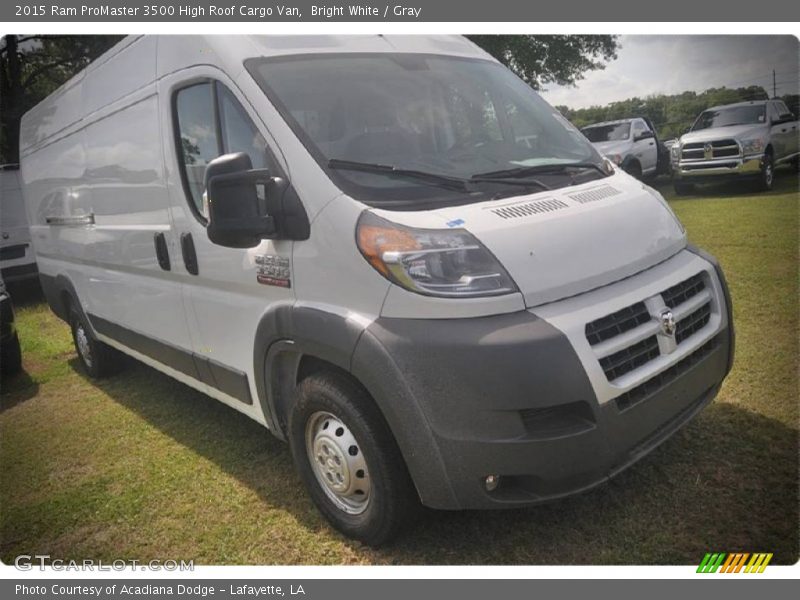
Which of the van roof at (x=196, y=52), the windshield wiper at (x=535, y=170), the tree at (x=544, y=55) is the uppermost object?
the tree at (x=544, y=55)

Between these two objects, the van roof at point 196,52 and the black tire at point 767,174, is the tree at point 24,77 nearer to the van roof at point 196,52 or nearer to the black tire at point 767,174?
the van roof at point 196,52

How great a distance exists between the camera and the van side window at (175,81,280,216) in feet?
9.08

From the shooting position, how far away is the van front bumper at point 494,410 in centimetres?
210

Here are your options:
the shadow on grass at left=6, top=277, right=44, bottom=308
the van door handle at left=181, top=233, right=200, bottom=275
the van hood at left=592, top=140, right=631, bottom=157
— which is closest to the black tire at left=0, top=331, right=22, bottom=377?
the van door handle at left=181, top=233, right=200, bottom=275

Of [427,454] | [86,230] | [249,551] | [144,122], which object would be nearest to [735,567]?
[427,454]

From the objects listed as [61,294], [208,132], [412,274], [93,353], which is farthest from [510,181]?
[61,294]

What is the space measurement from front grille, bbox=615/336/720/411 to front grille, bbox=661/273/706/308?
0.73 feet

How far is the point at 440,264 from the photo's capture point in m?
2.23

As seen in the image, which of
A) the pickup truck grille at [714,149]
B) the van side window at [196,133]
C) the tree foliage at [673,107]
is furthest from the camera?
the pickup truck grille at [714,149]

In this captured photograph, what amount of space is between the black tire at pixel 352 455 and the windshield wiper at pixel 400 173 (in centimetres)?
85

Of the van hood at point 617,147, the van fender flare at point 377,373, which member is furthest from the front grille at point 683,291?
the van hood at point 617,147

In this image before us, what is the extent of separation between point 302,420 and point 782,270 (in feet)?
16.9

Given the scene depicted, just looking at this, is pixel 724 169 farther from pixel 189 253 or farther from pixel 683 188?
pixel 189 253

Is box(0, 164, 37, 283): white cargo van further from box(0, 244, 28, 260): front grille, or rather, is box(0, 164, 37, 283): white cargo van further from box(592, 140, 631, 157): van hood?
box(592, 140, 631, 157): van hood
